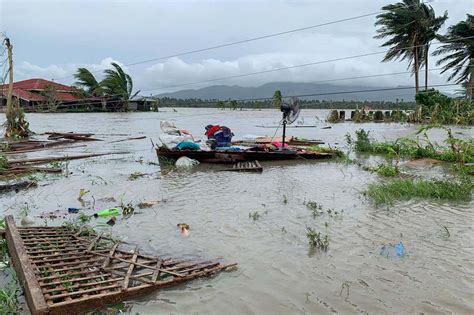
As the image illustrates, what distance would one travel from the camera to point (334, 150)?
1424cm

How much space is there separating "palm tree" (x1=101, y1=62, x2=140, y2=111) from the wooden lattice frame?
4341 centimetres

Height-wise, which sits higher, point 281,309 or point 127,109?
point 127,109

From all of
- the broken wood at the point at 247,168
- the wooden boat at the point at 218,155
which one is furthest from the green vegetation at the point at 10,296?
the wooden boat at the point at 218,155

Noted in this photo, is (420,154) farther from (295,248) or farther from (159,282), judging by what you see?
(159,282)

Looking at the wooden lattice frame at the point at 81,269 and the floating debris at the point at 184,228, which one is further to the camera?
the floating debris at the point at 184,228

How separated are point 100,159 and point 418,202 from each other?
1004 centimetres

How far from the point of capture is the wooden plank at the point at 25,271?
3352 mm

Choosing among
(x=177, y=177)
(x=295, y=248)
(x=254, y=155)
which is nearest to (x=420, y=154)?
(x=254, y=155)

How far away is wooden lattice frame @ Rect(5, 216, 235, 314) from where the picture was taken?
3.59m

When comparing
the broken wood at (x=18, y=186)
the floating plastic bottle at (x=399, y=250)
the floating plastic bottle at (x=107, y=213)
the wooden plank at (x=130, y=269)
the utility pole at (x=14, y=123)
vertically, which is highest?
the utility pole at (x=14, y=123)

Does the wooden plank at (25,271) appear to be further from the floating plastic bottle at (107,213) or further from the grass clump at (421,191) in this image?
the grass clump at (421,191)

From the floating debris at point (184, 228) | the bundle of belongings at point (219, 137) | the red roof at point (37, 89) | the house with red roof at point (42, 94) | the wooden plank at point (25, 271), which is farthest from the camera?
the red roof at point (37, 89)

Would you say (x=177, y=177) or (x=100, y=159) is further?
(x=100, y=159)

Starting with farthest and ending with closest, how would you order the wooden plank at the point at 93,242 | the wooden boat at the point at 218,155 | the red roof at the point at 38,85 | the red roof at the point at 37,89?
1. the red roof at the point at 38,85
2. the red roof at the point at 37,89
3. the wooden boat at the point at 218,155
4. the wooden plank at the point at 93,242
